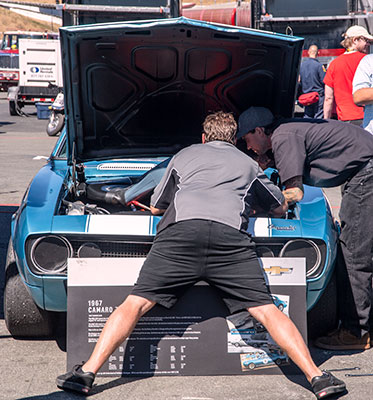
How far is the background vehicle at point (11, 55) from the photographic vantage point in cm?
2516

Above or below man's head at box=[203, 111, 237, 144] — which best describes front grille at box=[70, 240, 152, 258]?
below

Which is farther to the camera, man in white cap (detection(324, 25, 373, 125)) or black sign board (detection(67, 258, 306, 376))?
man in white cap (detection(324, 25, 373, 125))

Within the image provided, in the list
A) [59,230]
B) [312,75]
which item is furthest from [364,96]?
[312,75]

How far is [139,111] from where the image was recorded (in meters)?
5.57

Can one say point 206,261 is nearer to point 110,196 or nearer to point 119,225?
point 119,225

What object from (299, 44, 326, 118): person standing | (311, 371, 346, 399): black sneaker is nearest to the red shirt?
(299, 44, 326, 118): person standing

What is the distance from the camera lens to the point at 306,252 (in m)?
4.11

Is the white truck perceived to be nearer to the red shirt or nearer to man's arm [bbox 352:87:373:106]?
the red shirt

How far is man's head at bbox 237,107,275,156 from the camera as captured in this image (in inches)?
171

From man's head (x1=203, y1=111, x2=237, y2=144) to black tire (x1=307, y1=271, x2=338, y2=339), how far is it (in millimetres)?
1116

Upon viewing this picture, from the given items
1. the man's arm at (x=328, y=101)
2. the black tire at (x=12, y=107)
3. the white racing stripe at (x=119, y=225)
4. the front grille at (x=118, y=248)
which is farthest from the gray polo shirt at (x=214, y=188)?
the black tire at (x=12, y=107)

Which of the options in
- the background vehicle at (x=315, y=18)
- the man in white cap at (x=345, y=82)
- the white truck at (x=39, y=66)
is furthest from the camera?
the white truck at (x=39, y=66)

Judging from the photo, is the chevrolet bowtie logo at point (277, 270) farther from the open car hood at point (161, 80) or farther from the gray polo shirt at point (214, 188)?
the open car hood at point (161, 80)

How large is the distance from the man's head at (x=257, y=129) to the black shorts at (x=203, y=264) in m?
0.76
